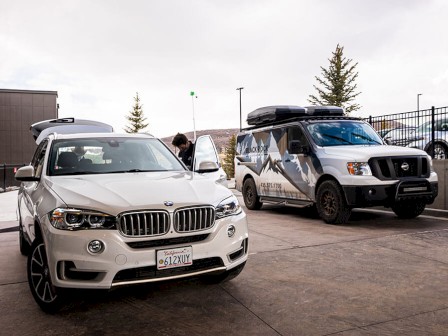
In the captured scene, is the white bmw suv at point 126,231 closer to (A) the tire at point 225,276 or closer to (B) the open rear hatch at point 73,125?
(A) the tire at point 225,276

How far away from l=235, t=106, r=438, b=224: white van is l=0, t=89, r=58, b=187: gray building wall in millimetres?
24429

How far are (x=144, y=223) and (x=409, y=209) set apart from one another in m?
6.98

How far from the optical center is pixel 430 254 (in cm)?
545

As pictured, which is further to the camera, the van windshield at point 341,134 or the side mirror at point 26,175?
the van windshield at point 341,134

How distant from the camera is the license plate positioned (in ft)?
10.8

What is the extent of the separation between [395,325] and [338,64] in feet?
143

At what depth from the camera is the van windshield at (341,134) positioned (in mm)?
8531

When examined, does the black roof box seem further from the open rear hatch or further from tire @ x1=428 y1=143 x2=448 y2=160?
tire @ x1=428 y1=143 x2=448 y2=160

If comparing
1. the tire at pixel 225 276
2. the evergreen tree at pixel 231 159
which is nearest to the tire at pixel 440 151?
the tire at pixel 225 276

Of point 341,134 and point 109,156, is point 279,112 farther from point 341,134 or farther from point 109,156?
point 109,156

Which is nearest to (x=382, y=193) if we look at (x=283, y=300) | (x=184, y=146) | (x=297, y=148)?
(x=297, y=148)

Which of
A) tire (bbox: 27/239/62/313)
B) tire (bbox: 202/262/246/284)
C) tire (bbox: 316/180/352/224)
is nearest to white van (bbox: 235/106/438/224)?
tire (bbox: 316/180/352/224)

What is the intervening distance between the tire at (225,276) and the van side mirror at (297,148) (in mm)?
4727

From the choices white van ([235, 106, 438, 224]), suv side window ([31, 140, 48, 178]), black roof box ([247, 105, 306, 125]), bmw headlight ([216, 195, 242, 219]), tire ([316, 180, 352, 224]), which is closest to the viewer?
bmw headlight ([216, 195, 242, 219])
